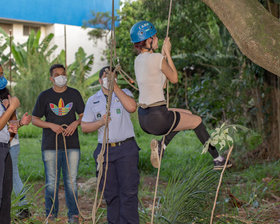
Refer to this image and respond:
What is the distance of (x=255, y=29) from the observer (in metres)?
3.39

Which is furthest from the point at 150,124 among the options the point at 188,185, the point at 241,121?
the point at 241,121

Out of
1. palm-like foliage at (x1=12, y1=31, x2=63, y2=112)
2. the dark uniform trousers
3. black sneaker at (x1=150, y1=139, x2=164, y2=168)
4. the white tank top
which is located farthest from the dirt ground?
palm-like foliage at (x1=12, y1=31, x2=63, y2=112)

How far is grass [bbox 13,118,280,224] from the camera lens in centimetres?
506

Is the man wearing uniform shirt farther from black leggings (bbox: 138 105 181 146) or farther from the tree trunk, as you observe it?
the tree trunk

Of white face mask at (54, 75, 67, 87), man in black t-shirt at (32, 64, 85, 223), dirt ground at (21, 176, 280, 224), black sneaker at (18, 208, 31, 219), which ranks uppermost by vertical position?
white face mask at (54, 75, 67, 87)

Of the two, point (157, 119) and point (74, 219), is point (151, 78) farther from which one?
point (74, 219)

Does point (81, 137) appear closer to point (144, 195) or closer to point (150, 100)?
point (144, 195)

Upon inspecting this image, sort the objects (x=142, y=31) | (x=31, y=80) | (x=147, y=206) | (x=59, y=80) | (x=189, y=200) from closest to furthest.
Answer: (x=142, y=31)
(x=189, y=200)
(x=59, y=80)
(x=147, y=206)
(x=31, y=80)

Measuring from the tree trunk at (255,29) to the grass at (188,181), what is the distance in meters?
1.78

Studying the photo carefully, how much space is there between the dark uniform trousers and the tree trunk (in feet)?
5.56

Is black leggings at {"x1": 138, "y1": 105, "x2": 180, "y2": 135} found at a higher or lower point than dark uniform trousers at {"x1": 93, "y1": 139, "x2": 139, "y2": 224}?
higher

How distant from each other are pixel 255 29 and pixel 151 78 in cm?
87

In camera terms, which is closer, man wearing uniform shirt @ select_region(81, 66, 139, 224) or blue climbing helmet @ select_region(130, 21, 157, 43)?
blue climbing helmet @ select_region(130, 21, 157, 43)

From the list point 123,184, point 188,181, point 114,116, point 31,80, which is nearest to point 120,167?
point 123,184
